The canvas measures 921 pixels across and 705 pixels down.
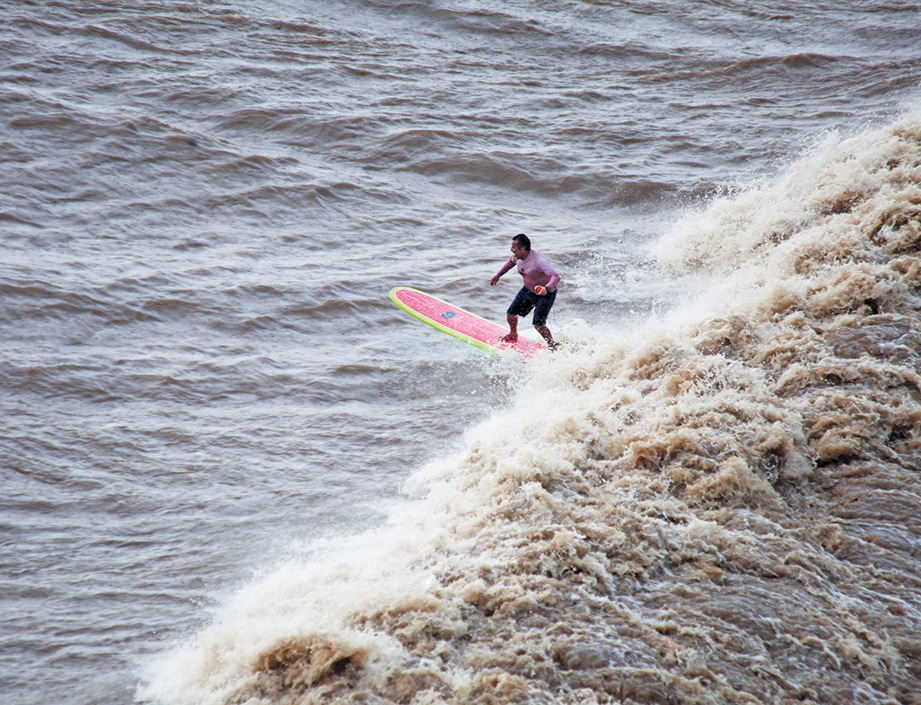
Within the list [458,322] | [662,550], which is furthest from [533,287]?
[662,550]

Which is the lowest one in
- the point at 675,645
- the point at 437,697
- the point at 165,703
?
the point at 165,703

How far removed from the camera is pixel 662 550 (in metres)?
4.71

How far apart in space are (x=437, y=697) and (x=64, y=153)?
41.5ft

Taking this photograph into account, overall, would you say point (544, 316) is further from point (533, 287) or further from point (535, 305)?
point (533, 287)

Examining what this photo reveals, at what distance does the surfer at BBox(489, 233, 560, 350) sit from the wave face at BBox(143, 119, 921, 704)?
147 centimetres

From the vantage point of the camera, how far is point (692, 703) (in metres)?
3.74

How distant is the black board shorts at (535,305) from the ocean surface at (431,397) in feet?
1.61

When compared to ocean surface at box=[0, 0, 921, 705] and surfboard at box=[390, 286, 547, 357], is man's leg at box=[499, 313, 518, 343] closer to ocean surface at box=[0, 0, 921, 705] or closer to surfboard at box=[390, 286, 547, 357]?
surfboard at box=[390, 286, 547, 357]

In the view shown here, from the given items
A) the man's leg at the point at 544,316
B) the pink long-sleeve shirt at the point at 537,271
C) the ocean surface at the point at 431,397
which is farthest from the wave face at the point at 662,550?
the pink long-sleeve shirt at the point at 537,271

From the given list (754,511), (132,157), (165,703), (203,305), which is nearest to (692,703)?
(754,511)

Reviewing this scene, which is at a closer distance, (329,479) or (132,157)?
(329,479)

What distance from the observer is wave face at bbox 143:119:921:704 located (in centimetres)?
394

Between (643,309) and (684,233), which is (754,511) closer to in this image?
(643,309)

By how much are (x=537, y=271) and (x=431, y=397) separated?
189cm
